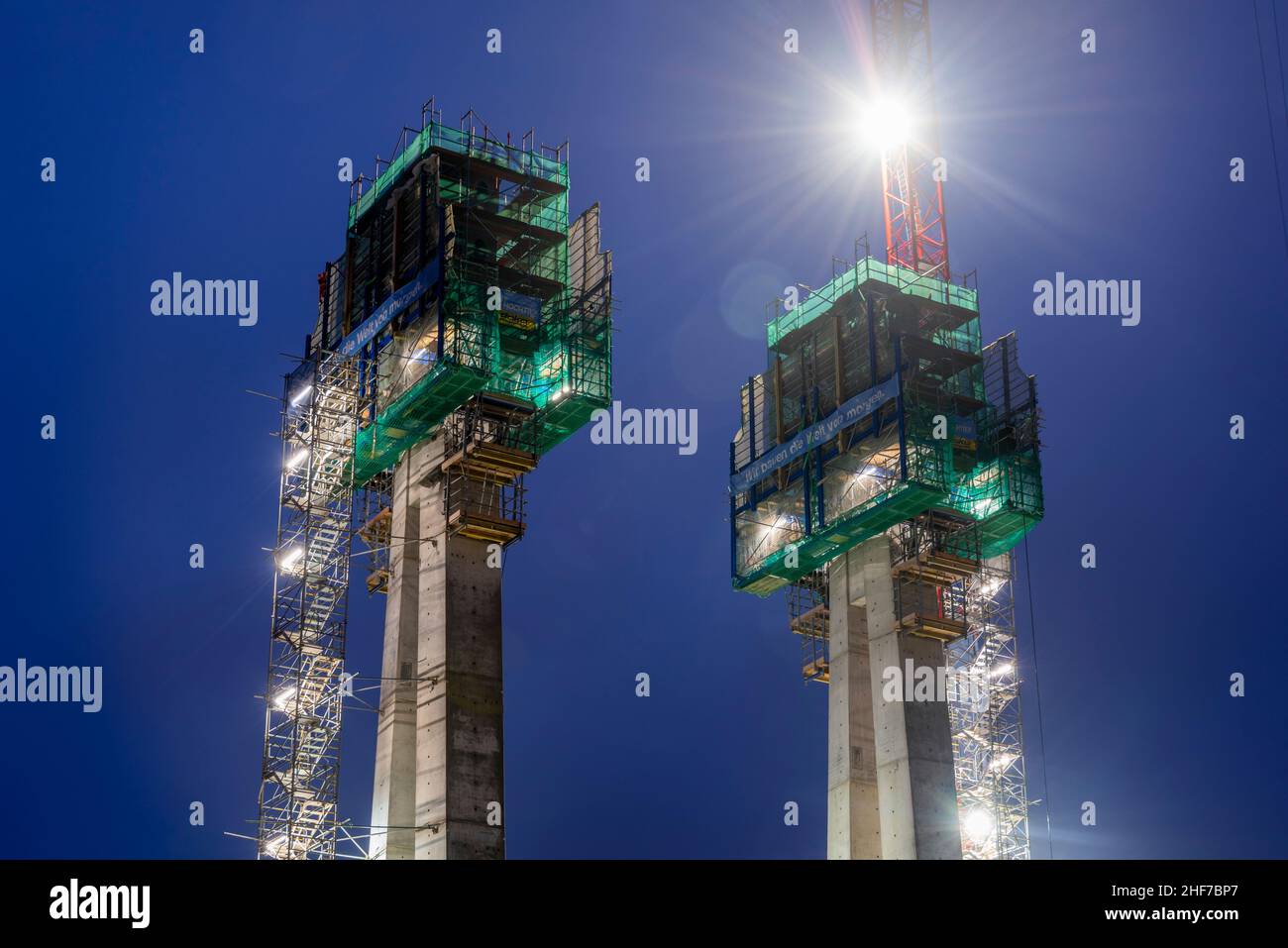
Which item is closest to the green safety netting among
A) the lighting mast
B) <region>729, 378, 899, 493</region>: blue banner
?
the lighting mast

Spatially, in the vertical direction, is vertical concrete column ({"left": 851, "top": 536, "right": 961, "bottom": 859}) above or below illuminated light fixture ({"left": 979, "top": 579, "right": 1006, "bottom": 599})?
below

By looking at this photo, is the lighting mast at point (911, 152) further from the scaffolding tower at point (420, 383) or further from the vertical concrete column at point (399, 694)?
the vertical concrete column at point (399, 694)

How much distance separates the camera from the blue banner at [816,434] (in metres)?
84.5

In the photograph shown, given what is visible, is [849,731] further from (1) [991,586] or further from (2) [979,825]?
(1) [991,586]

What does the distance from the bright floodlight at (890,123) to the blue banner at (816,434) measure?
24.4 meters

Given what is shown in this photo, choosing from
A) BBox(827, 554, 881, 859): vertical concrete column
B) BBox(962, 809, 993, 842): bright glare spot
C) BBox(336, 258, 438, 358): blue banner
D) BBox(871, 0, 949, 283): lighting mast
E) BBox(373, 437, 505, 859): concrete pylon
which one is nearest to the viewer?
BBox(373, 437, 505, 859): concrete pylon

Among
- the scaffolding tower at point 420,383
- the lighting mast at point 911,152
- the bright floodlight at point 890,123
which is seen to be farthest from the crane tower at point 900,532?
the scaffolding tower at point 420,383

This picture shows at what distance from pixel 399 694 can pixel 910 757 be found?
22.8 meters

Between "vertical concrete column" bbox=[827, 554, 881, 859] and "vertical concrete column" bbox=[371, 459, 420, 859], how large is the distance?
22023mm

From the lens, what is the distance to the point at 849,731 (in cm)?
8506

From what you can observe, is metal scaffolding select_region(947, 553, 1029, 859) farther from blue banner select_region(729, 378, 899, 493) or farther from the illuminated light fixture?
blue banner select_region(729, 378, 899, 493)

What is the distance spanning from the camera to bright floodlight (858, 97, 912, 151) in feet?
343
